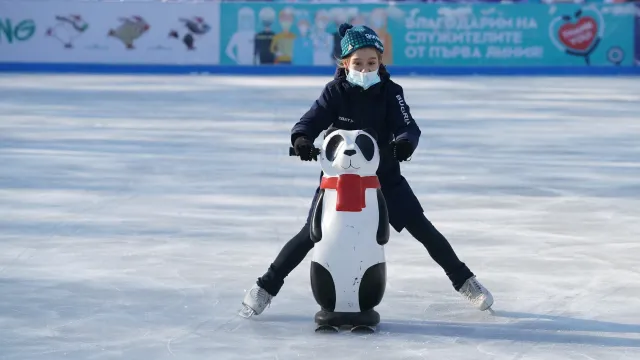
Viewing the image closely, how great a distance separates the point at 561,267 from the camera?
18.0ft

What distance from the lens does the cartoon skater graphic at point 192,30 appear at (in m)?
23.4

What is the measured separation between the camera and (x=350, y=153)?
4180 mm

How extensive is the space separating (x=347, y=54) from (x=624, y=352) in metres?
1.27

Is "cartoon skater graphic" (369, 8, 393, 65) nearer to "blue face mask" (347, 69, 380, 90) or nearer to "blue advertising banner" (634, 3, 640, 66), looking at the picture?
"blue advertising banner" (634, 3, 640, 66)

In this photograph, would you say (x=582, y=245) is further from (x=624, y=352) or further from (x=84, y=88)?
(x=84, y=88)

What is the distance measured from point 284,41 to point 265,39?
33 centimetres

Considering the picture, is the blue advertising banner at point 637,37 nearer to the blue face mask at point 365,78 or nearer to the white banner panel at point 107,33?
the white banner panel at point 107,33

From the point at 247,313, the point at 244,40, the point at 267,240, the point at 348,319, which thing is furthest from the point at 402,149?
the point at 244,40

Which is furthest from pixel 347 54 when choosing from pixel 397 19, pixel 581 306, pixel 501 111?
pixel 397 19

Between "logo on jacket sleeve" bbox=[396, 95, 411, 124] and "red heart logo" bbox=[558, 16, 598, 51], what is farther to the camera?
"red heart logo" bbox=[558, 16, 598, 51]

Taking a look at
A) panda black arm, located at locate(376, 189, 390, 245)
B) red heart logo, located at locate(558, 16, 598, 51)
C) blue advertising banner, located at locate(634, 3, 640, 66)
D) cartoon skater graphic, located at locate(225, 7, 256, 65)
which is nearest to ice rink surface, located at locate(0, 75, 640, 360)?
panda black arm, located at locate(376, 189, 390, 245)

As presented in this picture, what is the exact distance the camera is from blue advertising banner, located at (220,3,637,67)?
23.4 meters

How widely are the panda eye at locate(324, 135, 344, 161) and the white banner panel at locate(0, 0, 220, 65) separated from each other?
63.5ft

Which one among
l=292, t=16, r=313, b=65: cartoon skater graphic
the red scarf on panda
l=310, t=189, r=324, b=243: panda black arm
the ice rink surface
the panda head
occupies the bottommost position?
l=292, t=16, r=313, b=65: cartoon skater graphic
